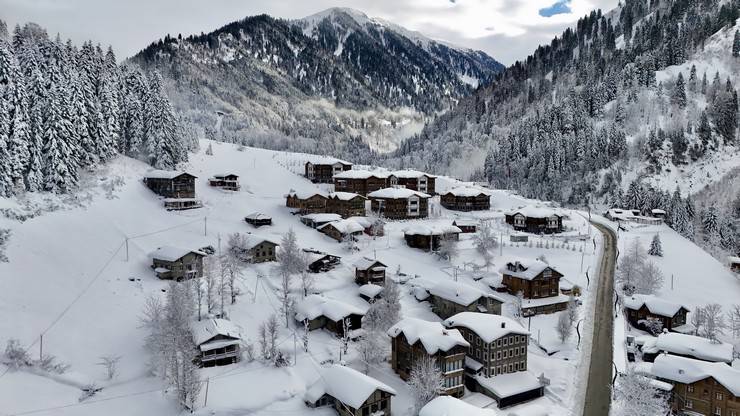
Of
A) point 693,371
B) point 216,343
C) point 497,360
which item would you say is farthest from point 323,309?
point 693,371

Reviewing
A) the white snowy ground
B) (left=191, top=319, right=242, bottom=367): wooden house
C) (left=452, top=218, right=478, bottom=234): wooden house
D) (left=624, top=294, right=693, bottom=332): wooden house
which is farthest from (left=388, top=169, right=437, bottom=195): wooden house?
(left=191, top=319, right=242, bottom=367): wooden house

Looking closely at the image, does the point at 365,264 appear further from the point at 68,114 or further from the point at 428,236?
the point at 68,114

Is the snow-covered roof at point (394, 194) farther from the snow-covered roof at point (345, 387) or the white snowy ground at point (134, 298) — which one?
the snow-covered roof at point (345, 387)

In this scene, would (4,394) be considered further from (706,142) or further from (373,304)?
(706,142)

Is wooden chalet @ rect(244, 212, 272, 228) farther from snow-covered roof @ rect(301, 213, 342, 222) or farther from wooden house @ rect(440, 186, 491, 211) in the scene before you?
wooden house @ rect(440, 186, 491, 211)

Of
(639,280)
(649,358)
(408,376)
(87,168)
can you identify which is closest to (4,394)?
(408,376)

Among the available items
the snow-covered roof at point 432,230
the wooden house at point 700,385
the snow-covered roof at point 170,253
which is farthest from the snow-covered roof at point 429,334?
the snow-covered roof at point 432,230
